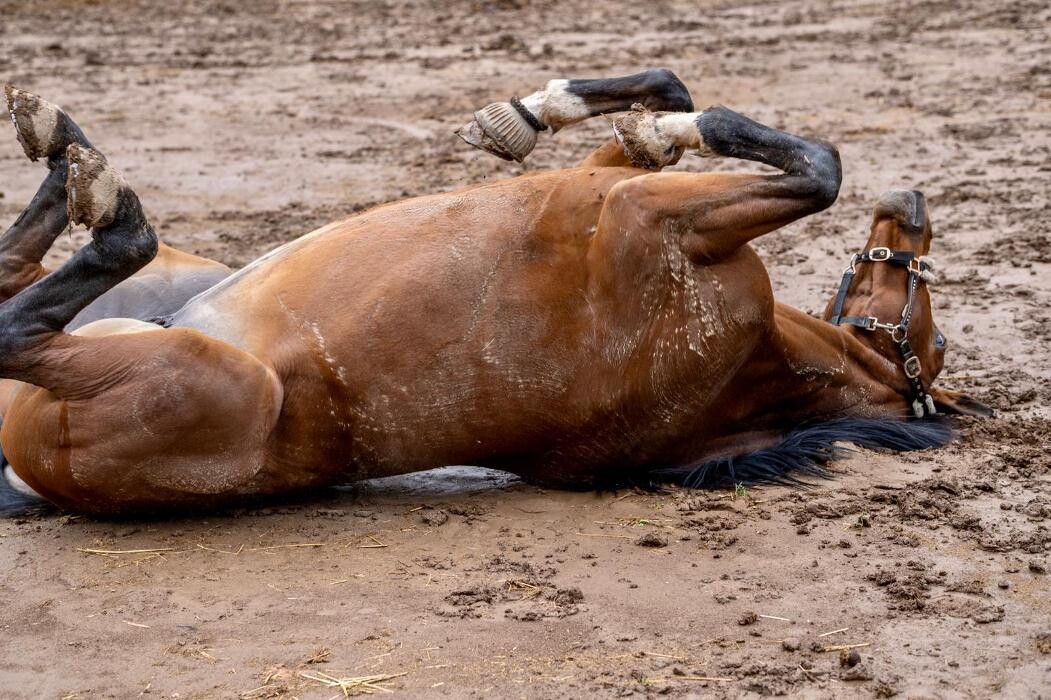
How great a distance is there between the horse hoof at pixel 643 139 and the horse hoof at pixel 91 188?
1.50 metres

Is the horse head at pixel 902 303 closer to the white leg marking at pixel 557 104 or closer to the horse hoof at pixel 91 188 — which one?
the white leg marking at pixel 557 104

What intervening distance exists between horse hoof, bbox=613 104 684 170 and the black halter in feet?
2.92

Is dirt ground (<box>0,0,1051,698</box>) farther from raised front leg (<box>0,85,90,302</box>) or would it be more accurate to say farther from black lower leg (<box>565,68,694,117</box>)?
black lower leg (<box>565,68,694,117</box>)

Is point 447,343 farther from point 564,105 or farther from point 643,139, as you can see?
point 564,105

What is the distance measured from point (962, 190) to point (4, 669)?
19.0 feet

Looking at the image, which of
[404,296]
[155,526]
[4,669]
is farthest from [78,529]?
[404,296]

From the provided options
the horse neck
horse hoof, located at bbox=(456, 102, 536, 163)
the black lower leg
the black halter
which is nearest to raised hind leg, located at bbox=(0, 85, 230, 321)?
horse hoof, located at bbox=(456, 102, 536, 163)

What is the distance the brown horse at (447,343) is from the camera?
3623mm

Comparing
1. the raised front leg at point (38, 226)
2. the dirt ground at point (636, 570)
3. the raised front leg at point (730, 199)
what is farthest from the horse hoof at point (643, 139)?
the raised front leg at point (38, 226)

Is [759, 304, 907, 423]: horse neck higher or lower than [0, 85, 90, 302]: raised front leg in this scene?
lower

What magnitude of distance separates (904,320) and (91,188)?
2.61 m

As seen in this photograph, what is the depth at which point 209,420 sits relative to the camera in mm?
3607

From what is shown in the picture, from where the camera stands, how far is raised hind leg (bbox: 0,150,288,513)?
3.57 meters

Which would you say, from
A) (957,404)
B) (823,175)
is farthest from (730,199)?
(957,404)
